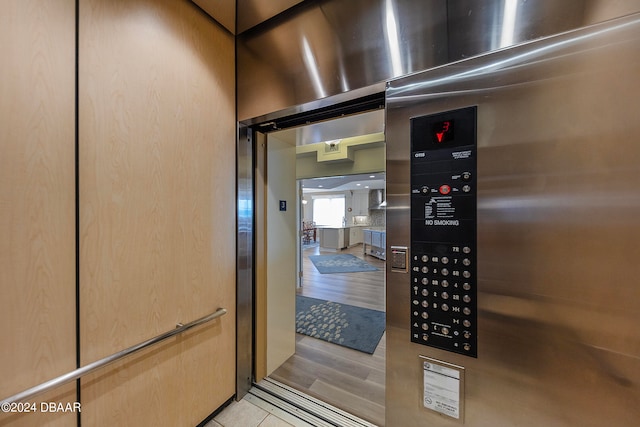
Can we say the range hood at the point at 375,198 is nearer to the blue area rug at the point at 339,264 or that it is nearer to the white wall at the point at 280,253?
the blue area rug at the point at 339,264

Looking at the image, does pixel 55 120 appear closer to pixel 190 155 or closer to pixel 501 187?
pixel 190 155

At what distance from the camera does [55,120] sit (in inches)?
33.2

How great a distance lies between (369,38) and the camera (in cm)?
112

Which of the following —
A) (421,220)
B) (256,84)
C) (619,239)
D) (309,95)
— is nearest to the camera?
(619,239)

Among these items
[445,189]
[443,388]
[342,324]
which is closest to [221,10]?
[445,189]

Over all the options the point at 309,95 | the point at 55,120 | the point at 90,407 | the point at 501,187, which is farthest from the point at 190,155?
the point at 501,187

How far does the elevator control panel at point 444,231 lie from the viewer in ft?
3.08

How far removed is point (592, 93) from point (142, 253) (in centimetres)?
Result: 193

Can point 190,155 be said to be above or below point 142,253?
above

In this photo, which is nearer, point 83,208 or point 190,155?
point 83,208

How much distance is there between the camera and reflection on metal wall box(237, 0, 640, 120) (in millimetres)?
843

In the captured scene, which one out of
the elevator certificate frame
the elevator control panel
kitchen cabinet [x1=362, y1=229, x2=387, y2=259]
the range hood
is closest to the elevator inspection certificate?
the elevator certificate frame

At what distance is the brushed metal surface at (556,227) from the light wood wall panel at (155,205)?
4.16 feet

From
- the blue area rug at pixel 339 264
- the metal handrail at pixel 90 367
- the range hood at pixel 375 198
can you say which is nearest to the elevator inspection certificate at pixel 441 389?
the metal handrail at pixel 90 367
